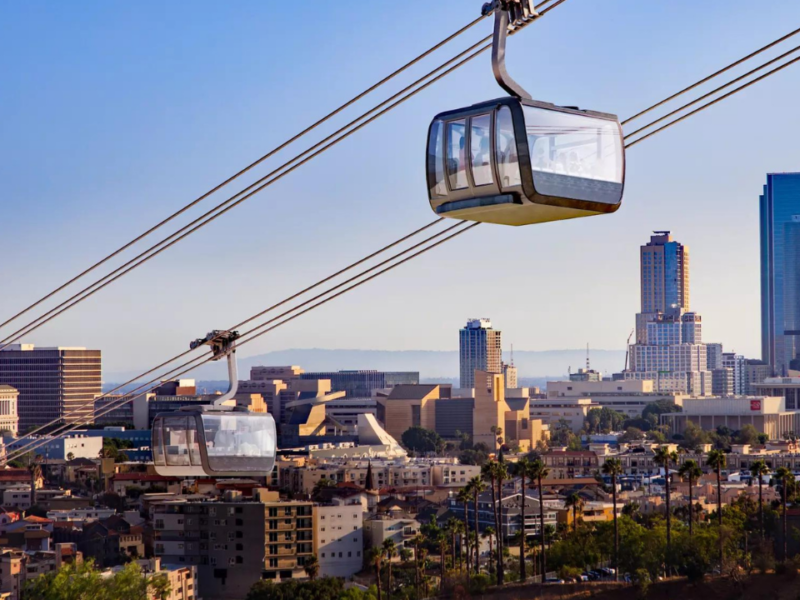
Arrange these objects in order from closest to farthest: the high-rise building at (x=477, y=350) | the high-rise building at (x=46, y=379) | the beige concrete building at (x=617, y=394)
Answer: the high-rise building at (x=46, y=379) < the beige concrete building at (x=617, y=394) < the high-rise building at (x=477, y=350)

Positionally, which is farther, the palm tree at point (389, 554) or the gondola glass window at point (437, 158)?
the palm tree at point (389, 554)

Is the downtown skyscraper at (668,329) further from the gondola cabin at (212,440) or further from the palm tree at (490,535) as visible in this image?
the gondola cabin at (212,440)

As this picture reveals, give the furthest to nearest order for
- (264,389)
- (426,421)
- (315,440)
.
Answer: (264,389), (426,421), (315,440)

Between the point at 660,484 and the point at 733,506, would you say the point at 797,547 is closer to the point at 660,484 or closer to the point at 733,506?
the point at 733,506

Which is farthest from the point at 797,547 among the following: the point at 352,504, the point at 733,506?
the point at 352,504

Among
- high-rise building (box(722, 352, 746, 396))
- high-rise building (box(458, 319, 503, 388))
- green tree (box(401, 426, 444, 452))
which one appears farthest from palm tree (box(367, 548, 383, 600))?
high-rise building (box(722, 352, 746, 396))

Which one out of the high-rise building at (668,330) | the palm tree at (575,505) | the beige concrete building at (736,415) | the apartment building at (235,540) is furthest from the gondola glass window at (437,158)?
the high-rise building at (668,330)

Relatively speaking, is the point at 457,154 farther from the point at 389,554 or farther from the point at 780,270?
the point at 780,270
